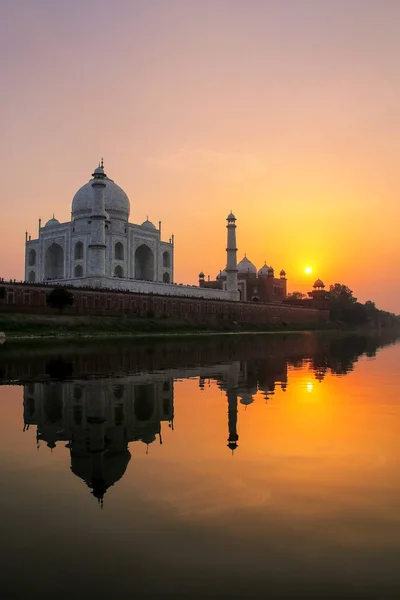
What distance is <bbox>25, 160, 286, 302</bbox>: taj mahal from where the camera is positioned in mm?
59750

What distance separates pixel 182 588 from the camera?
3.97 metres

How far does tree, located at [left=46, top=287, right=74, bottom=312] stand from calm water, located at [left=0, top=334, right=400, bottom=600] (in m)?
36.8

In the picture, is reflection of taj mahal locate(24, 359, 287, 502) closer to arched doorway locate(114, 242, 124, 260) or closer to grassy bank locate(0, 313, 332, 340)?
grassy bank locate(0, 313, 332, 340)

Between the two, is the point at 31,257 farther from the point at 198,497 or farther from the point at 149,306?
the point at 198,497

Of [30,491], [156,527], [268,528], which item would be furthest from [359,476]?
[30,491]

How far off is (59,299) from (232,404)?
3879 cm

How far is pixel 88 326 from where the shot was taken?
47000 millimetres

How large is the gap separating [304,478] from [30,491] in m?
3.16

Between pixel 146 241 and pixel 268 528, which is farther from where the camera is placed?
pixel 146 241

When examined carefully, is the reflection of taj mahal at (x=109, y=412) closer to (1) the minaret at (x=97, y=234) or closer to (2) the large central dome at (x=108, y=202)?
(1) the minaret at (x=97, y=234)

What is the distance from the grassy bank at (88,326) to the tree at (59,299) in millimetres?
1191

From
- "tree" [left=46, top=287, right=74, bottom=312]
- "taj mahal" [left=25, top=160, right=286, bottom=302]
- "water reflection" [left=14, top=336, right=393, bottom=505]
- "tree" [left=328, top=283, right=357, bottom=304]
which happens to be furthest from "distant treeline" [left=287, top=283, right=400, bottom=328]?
"water reflection" [left=14, top=336, right=393, bottom=505]

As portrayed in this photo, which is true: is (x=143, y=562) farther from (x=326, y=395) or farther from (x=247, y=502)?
(x=326, y=395)

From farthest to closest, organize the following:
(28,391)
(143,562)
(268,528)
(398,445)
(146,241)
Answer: (146,241) → (28,391) → (398,445) → (268,528) → (143,562)
